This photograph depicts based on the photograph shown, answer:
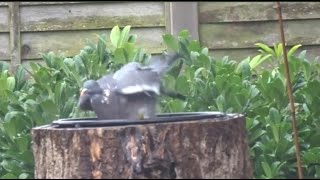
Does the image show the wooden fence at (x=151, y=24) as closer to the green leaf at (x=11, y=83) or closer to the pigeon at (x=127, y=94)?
the green leaf at (x=11, y=83)

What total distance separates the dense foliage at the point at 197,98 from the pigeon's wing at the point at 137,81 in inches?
24.9

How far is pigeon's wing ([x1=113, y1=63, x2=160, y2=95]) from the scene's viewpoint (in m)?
2.16

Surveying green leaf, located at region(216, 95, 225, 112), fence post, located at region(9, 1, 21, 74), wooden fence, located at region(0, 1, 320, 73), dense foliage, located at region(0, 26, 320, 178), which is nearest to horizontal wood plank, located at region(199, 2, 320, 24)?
wooden fence, located at region(0, 1, 320, 73)

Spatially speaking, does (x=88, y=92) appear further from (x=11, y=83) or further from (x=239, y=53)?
(x=239, y=53)

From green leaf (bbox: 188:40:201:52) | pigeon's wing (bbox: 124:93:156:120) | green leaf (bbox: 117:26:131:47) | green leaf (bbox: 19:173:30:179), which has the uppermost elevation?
green leaf (bbox: 117:26:131:47)

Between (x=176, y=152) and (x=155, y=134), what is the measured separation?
7 cm

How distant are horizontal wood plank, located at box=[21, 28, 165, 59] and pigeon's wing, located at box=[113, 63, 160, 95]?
75.2 inches

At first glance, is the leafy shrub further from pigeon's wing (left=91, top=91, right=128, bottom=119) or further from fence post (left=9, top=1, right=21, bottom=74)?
fence post (left=9, top=1, right=21, bottom=74)

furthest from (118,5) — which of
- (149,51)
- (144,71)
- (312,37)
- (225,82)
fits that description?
(144,71)

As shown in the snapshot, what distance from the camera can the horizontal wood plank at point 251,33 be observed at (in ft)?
13.6

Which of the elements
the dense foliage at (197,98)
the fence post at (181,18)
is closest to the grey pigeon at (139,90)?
the dense foliage at (197,98)

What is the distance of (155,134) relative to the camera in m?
2.05

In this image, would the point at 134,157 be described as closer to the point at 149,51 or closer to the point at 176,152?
the point at 176,152

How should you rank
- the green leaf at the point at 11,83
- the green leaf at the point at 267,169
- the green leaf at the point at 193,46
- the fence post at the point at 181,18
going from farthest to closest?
1. the fence post at the point at 181,18
2. the green leaf at the point at 193,46
3. the green leaf at the point at 11,83
4. the green leaf at the point at 267,169
